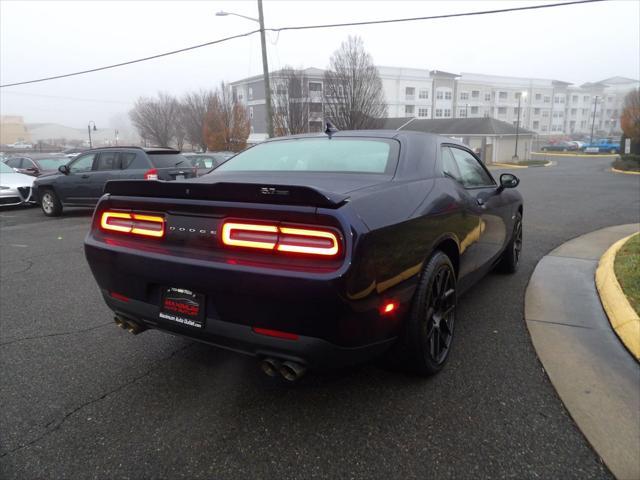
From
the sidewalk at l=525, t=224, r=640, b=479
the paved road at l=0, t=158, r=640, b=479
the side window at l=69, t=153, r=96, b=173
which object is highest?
the side window at l=69, t=153, r=96, b=173

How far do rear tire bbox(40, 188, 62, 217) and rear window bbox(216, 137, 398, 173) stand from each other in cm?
868

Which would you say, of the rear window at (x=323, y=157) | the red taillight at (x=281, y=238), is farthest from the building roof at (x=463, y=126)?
the red taillight at (x=281, y=238)

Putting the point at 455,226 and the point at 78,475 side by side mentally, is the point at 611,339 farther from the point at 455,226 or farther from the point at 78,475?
the point at 78,475

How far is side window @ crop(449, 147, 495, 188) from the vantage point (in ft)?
12.0

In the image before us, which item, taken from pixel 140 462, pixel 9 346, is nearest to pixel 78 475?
pixel 140 462

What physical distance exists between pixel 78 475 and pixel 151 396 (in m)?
0.64

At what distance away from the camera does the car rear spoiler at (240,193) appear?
6.57 ft

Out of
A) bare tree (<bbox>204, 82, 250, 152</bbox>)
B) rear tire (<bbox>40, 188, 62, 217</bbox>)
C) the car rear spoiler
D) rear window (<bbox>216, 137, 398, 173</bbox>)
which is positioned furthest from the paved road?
bare tree (<bbox>204, 82, 250, 152</bbox>)

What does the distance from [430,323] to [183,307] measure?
145 centimetres

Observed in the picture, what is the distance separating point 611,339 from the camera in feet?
11.0

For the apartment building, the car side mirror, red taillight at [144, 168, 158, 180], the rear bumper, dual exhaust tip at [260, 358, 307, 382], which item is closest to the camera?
the rear bumper

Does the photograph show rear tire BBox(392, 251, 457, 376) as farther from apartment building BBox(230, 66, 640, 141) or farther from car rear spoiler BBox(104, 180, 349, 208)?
apartment building BBox(230, 66, 640, 141)

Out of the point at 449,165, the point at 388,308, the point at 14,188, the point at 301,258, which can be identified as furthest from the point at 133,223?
the point at 14,188

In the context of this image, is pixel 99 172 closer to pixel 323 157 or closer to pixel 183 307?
pixel 323 157
